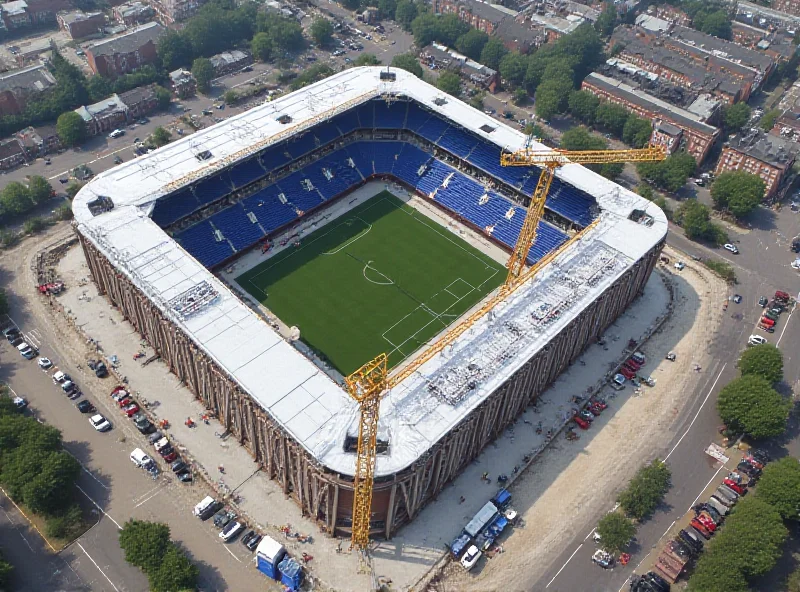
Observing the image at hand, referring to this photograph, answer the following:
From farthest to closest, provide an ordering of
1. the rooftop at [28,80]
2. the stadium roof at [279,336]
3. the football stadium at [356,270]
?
1. the rooftop at [28,80]
2. the football stadium at [356,270]
3. the stadium roof at [279,336]

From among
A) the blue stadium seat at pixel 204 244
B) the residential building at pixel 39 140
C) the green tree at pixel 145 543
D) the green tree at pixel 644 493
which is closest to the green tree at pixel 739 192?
the green tree at pixel 644 493

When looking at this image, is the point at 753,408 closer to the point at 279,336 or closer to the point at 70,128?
the point at 279,336

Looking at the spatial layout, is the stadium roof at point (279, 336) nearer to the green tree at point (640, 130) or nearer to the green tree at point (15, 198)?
the green tree at point (15, 198)

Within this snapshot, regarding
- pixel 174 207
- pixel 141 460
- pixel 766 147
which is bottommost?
pixel 141 460

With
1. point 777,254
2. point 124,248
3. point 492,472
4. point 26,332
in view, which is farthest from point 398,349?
point 777,254

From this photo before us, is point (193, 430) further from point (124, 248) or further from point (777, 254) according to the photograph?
point (777, 254)

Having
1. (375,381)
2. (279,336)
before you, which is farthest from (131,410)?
(375,381)

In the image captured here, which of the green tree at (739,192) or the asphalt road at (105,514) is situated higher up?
the green tree at (739,192)
